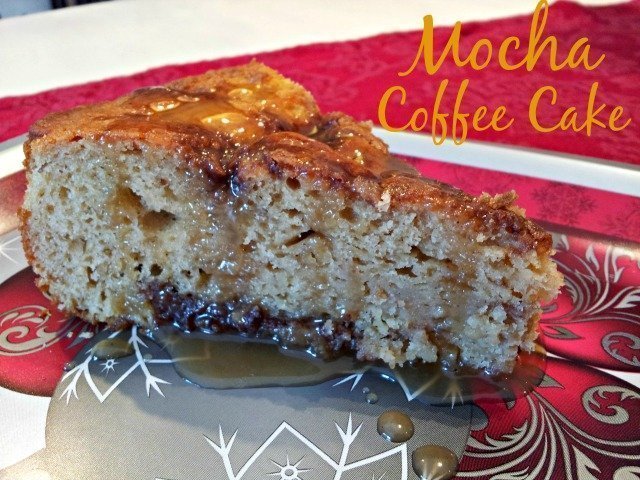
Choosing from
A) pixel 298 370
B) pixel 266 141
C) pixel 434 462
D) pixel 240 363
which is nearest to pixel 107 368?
pixel 240 363

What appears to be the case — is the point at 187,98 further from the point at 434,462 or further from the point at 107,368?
the point at 434,462

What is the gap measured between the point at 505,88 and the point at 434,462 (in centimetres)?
254

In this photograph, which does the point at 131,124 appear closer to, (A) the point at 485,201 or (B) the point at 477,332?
(A) the point at 485,201

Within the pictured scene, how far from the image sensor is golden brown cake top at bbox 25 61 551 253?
6.28 feet

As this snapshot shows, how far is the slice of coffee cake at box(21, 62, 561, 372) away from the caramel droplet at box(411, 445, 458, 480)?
0.36 meters

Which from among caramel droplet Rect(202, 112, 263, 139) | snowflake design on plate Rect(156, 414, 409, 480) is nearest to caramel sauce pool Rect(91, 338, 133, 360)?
snowflake design on plate Rect(156, 414, 409, 480)

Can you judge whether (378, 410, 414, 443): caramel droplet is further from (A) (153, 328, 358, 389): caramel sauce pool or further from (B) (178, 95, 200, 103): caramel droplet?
(B) (178, 95, 200, 103): caramel droplet

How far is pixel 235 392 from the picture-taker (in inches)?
80.0

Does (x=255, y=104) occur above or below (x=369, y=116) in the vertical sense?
above

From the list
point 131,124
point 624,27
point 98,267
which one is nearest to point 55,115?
point 131,124

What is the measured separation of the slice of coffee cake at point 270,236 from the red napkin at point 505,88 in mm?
897

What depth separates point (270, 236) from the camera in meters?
2.09

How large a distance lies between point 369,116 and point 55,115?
5.66ft

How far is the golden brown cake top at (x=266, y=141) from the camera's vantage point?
6.28ft
